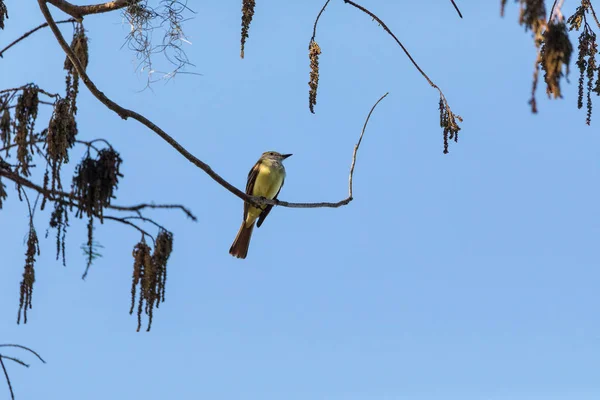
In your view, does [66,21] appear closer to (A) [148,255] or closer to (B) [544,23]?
(A) [148,255]

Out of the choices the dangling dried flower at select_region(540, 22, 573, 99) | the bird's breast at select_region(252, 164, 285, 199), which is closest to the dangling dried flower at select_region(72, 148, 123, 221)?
the dangling dried flower at select_region(540, 22, 573, 99)

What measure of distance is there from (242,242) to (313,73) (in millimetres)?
6032

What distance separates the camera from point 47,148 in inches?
153

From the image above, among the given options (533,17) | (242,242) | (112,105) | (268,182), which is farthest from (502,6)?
(268,182)

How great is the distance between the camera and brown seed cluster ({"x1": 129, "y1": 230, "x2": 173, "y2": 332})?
12.5ft

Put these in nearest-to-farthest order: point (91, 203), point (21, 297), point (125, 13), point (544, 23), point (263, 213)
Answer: point (544, 23), point (91, 203), point (21, 297), point (125, 13), point (263, 213)

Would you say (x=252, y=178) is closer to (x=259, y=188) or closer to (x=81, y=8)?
(x=259, y=188)

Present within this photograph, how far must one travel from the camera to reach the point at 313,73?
4844 mm

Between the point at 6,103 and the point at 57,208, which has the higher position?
the point at 6,103

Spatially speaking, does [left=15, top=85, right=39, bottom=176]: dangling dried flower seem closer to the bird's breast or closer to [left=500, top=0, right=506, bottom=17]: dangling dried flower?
[left=500, top=0, right=506, bottom=17]: dangling dried flower

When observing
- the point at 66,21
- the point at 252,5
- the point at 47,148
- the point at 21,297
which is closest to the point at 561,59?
the point at 252,5

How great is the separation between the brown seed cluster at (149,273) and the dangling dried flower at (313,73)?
122 cm

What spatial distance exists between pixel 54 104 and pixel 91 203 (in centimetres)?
61

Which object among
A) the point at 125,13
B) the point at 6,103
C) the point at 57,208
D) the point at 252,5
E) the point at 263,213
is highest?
the point at 263,213
